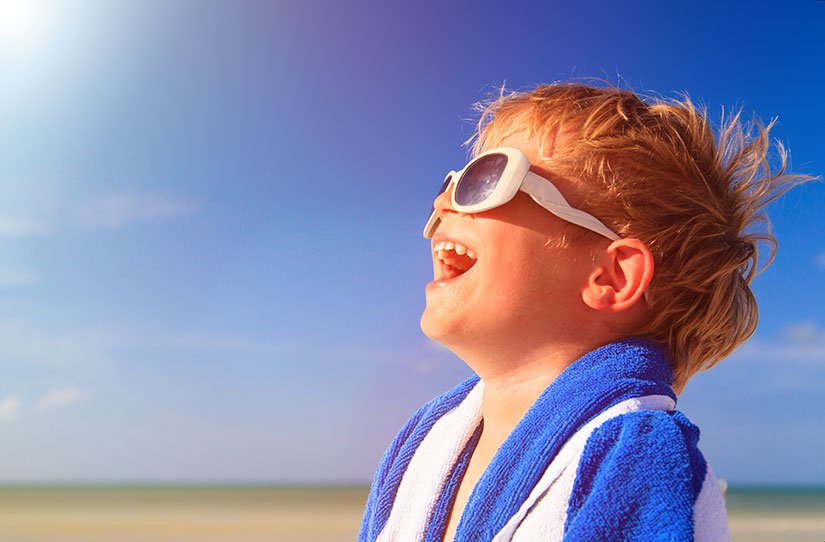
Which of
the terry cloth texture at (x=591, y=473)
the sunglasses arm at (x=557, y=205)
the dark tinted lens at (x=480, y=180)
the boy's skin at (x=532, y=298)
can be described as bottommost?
the terry cloth texture at (x=591, y=473)

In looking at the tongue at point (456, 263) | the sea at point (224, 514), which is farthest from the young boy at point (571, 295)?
the sea at point (224, 514)

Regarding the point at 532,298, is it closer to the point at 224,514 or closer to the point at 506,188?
the point at 506,188

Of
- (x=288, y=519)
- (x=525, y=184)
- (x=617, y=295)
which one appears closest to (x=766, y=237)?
(x=617, y=295)

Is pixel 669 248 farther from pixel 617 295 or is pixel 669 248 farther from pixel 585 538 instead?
pixel 585 538

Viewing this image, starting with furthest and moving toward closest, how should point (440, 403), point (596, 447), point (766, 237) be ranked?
point (440, 403) → point (766, 237) → point (596, 447)

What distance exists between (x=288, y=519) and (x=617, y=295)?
495 inches

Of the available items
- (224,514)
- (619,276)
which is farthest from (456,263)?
(224,514)

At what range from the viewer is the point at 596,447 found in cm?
108

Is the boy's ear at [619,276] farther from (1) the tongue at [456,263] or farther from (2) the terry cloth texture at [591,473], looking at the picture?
(1) the tongue at [456,263]

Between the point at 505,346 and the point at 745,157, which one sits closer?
the point at 505,346

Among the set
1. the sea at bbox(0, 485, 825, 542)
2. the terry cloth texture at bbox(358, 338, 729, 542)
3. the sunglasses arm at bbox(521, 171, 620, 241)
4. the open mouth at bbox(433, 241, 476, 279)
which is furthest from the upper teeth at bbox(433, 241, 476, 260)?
the sea at bbox(0, 485, 825, 542)

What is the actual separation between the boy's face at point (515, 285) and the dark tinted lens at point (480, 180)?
4 cm

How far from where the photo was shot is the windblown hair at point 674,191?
137 centimetres

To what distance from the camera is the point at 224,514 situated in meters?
13.5
